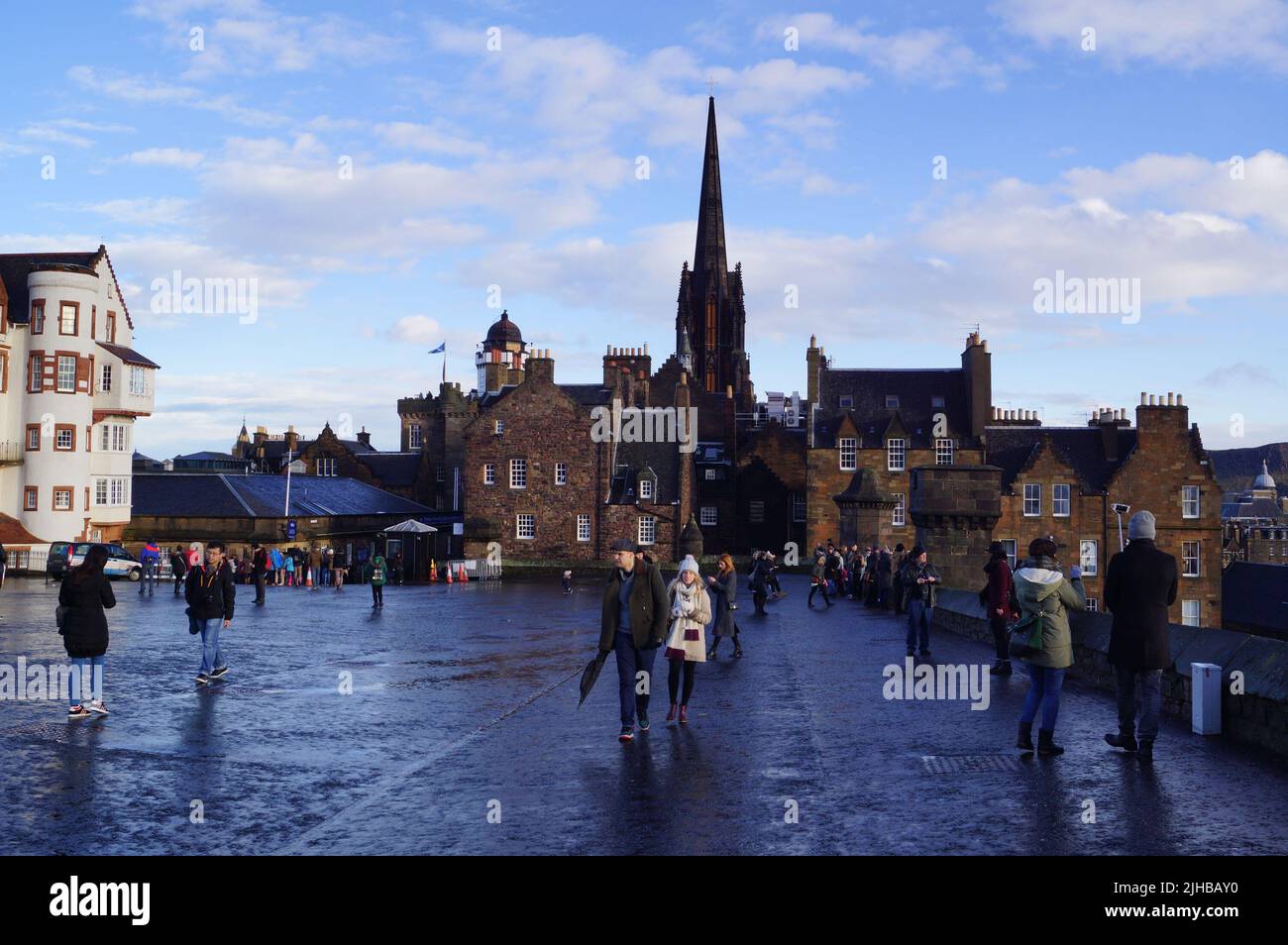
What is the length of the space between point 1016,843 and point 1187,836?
105 centimetres

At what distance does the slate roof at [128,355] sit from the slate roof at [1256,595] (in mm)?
58417

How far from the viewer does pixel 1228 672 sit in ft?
32.0

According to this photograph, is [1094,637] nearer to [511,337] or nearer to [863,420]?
[863,420]

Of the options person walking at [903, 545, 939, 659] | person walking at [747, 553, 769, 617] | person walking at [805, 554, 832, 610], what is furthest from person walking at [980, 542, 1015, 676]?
Answer: person walking at [805, 554, 832, 610]

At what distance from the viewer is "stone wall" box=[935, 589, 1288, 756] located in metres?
8.91

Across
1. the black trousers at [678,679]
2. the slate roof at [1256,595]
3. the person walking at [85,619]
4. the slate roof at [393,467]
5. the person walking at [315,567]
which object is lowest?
the slate roof at [1256,595]

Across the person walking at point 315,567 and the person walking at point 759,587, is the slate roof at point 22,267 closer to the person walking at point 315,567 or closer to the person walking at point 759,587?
the person walking at point 315,567

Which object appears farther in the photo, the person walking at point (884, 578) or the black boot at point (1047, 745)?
the person walking at point (884, 578)

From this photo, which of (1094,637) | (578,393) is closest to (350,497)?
(578,393)

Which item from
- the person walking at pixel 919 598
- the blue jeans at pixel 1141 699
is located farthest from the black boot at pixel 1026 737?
the person walking at pixel 919 598

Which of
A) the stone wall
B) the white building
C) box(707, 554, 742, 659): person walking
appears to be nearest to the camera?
the stone wall

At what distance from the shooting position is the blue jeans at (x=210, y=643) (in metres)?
13.9

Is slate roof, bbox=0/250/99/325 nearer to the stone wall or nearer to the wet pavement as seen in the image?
the wet pavement

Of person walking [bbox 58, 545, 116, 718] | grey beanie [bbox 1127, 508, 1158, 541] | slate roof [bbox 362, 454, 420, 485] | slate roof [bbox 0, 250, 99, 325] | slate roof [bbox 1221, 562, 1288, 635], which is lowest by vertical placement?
slate roof [bbox 1221, 562, 1288, 635]
